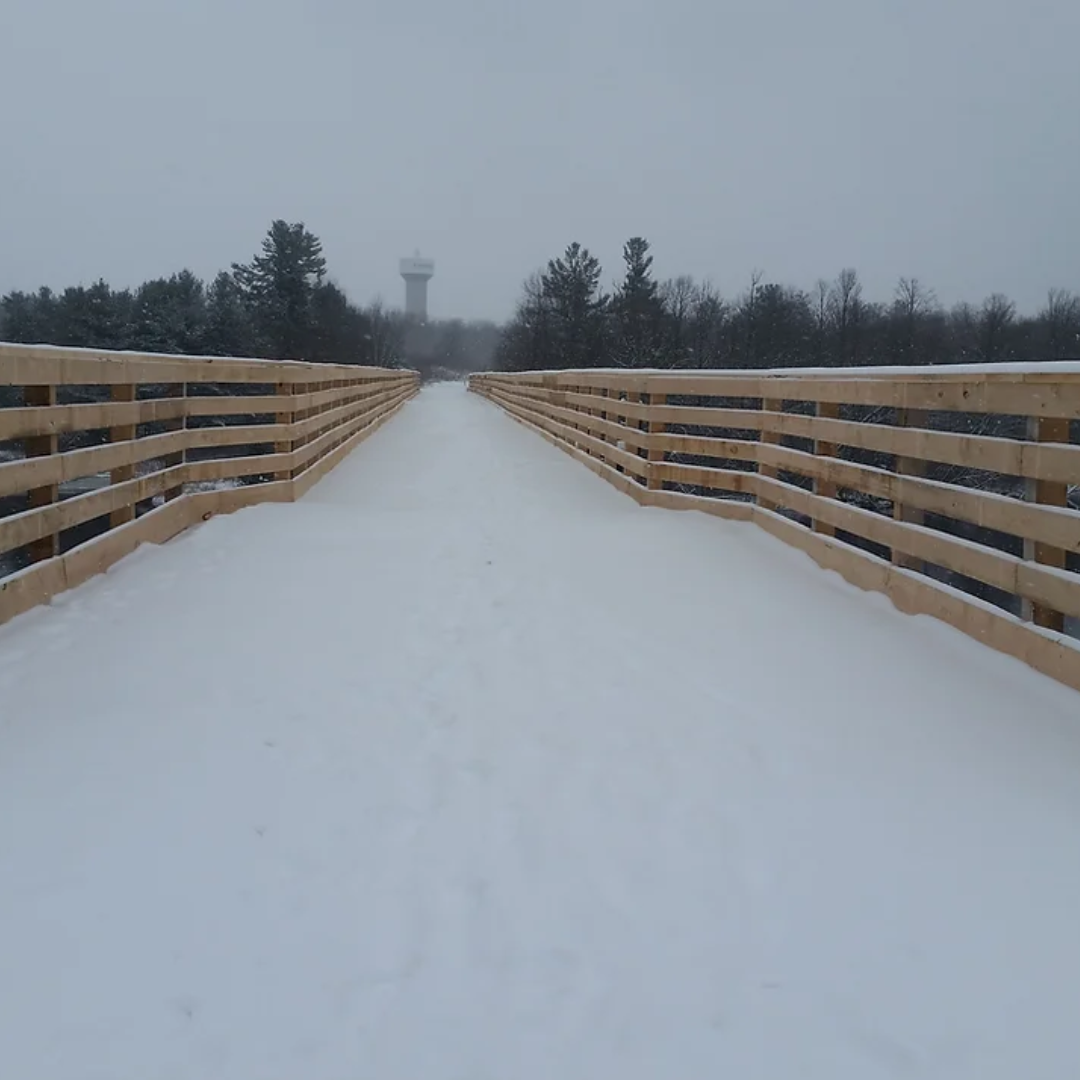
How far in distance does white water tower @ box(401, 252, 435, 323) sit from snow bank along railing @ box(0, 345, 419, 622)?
163338 millimetres

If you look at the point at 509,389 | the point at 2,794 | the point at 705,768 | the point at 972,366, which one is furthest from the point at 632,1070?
the point at 509,389

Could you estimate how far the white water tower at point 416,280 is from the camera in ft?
552

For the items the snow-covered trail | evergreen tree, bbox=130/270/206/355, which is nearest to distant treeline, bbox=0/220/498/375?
evergreen tree, bbox=130/270/206/355

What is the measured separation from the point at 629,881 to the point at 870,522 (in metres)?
3.13

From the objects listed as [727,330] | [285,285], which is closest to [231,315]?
[285,285]

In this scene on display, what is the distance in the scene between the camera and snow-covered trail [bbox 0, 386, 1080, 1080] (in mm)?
2006

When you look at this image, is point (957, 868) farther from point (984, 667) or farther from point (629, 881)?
point (984, 667)

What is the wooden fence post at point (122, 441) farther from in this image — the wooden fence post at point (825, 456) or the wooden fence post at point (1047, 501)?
the wooden fence post at point (1047, 501)

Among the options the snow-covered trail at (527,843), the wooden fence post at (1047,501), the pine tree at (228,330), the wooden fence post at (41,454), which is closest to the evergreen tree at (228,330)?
the pine tree at (228,330)

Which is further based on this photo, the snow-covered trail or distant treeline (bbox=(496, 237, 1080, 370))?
distant treeline (bbox=(496, 237, 1080, 370))

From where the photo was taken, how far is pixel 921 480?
15.4ft

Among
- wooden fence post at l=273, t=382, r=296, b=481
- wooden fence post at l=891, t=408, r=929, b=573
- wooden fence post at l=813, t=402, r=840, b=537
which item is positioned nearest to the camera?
wooden fence post at l=891, t=408, r=929, b=573

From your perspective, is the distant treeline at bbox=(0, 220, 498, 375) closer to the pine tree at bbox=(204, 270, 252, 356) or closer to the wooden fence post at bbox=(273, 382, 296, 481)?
the pine tree at bbox=(204, 270, 252, 356)

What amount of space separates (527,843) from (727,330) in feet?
209
